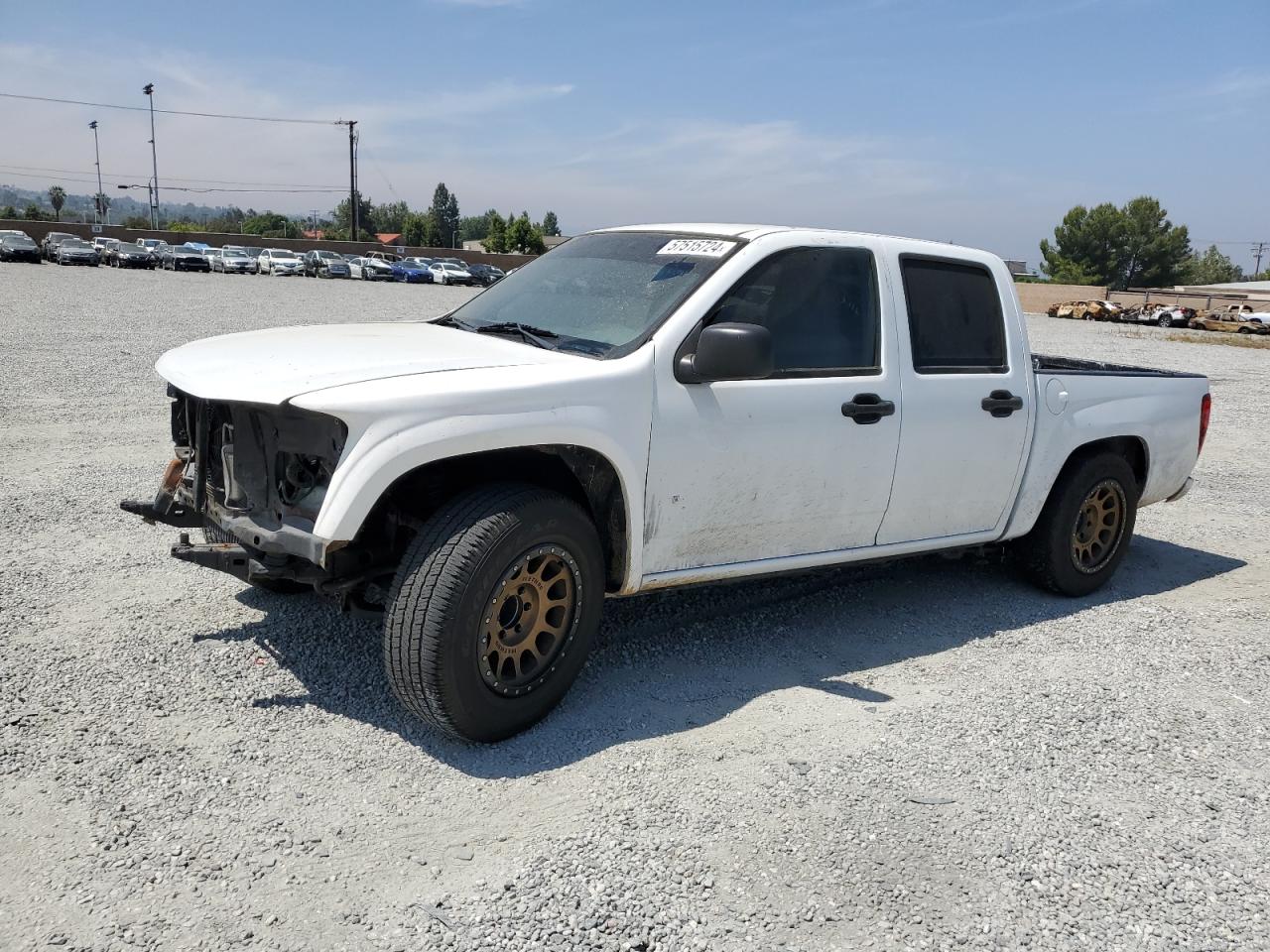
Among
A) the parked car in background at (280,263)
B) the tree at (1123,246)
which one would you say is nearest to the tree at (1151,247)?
the tree at (1123,246)

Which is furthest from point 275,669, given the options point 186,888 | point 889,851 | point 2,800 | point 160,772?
point 889,851

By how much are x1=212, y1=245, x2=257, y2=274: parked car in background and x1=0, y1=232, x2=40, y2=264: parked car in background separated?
7964 millimetres

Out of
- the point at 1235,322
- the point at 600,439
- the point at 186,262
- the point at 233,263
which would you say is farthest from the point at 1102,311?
the point at 600,439

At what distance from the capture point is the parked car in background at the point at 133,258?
154 feet

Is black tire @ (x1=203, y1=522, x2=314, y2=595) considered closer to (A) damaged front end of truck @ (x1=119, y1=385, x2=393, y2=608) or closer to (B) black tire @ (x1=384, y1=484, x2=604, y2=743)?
(A) damaged front end of truck @ (x1=119, y1=385, x2=393, y2=608)

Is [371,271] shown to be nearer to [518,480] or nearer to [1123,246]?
[518,480]

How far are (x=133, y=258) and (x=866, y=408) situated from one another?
49825 millimetres

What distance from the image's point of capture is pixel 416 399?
3.30 metres

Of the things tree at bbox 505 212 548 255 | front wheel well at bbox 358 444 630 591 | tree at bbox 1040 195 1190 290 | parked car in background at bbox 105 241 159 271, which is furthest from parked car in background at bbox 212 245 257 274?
tree at bbox 1040 195 1190 290

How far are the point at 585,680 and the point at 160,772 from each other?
1.64m

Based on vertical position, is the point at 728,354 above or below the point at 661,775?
above

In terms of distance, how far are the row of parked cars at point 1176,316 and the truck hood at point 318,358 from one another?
44.9 meters

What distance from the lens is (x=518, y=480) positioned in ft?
12.6

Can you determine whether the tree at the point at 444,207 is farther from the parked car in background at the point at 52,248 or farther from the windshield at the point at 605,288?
the windshield at the point at 605,288
